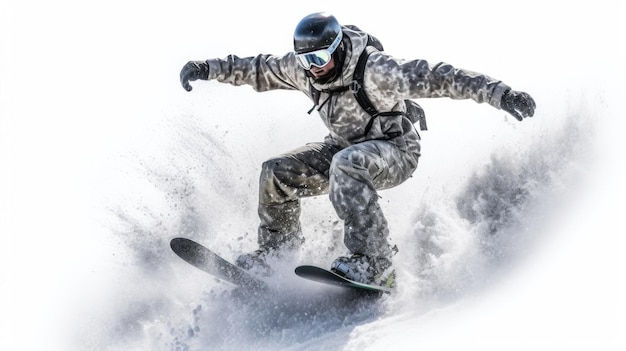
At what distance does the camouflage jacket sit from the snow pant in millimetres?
188

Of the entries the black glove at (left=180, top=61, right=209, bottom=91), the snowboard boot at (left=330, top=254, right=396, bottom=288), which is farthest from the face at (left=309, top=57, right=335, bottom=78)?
the snowboard boot at (left=330, top=254, right=396, bottom=288)

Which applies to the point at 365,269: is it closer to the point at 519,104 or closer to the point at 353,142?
the point at 353,142

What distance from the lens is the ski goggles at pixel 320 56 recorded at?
6602 mm

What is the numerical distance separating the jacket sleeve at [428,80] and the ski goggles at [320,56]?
33 centimetres

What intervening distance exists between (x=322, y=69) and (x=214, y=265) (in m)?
1.78

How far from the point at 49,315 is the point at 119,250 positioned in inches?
43.8

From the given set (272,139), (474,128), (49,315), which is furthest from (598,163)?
(49,315)

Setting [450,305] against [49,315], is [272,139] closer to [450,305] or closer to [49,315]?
[49,315]

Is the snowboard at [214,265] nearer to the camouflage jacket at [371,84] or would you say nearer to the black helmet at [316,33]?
the camouflage jacket at [371,84]

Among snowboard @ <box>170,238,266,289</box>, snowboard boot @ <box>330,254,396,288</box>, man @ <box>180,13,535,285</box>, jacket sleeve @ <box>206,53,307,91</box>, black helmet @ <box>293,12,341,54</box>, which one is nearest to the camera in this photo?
snowboard boot @ <box>330,254,396,288</box>

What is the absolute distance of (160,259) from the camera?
7.99 meters

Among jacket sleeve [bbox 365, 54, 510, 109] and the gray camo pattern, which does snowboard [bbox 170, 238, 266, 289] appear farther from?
jacket sleeve [bbox 365, 54, 510, 109]

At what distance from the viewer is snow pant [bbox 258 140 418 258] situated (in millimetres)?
6441

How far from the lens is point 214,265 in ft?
22.5
